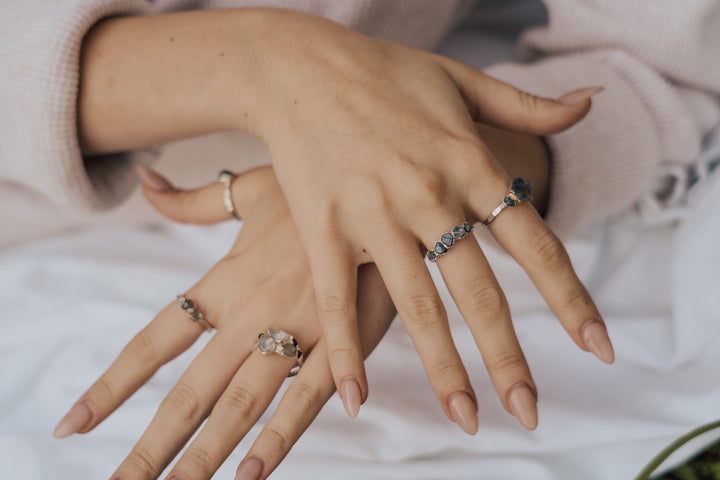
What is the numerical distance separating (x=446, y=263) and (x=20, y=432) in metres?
0.69

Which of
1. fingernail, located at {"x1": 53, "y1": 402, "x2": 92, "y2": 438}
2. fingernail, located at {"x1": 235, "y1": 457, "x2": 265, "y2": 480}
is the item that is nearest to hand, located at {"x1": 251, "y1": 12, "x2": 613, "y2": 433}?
fingernail, located at {"x1": 235, "y1": 457, "x2": 265, "y2": 480}

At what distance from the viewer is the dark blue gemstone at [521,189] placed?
712 mm

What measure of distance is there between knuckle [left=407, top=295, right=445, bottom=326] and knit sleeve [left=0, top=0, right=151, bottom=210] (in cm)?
55

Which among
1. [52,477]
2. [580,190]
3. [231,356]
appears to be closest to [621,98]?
[580,190]

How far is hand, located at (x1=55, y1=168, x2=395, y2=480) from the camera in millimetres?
684

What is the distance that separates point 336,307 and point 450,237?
0.16m

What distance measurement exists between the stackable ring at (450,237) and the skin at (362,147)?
1 centimetres

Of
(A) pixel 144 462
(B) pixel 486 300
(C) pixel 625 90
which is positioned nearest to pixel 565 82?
(C) pixel 625 90

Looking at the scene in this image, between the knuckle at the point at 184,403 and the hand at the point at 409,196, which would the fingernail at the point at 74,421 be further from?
the hand at the point at 409,196

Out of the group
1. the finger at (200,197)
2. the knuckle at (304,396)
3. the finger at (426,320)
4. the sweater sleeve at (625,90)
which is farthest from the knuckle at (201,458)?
the sweater sleeve at (625,90)

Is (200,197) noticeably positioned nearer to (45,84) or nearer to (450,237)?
(45,84)

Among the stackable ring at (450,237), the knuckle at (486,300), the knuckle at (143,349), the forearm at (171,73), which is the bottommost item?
the knuckle at (143,349)

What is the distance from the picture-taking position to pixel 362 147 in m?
0.73

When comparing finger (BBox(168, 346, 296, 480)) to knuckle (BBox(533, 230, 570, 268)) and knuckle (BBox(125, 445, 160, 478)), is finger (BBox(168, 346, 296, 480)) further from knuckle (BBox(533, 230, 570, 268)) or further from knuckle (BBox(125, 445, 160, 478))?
knuckle (BBox(533, 230, 570, 268))
